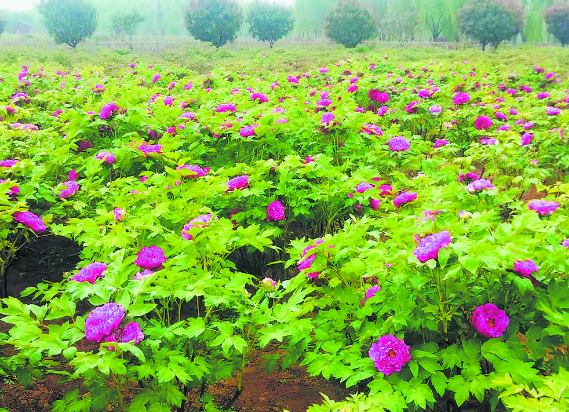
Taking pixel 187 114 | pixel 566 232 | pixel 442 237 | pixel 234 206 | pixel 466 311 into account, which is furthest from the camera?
pixel 187 114

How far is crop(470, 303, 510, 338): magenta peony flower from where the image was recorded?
1923mm

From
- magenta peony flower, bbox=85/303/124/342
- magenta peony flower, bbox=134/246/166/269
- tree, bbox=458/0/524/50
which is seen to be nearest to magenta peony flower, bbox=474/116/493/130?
magenta peony flower, bbox=134/246/166/269

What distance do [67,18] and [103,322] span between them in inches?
1511

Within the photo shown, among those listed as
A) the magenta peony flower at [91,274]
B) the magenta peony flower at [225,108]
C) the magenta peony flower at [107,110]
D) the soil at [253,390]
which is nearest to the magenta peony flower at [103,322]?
the magenta peony flower at [91,274]

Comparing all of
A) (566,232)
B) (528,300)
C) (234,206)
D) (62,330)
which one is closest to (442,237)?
(528,300)

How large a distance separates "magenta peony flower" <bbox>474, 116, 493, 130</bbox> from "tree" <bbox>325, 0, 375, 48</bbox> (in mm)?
31347

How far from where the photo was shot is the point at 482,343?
2.05 metres

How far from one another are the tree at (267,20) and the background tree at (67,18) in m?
14.5

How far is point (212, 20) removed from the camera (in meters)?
34.1

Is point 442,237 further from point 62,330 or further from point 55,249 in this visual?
point 55,249

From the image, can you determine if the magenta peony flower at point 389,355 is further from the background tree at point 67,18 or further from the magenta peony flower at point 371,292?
the background tree at point 67,18

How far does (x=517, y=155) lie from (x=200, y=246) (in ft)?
14.0

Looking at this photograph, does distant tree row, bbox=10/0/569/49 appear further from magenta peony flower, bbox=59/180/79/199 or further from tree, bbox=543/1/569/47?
magenta peony flower, bbox=59/180/79/199

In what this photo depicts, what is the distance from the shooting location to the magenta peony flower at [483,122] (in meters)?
5.84
